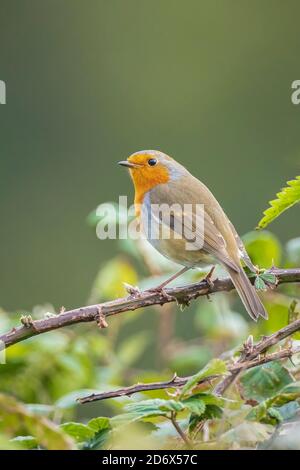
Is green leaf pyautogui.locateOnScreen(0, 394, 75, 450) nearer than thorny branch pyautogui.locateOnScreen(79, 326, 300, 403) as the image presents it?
Yes

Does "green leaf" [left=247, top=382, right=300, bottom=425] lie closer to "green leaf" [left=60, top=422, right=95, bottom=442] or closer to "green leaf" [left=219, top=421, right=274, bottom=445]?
"green leaf" [left=219, top=421, right=274, bottom=445]

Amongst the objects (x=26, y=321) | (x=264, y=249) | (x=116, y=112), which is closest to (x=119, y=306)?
(x=26, y=321)

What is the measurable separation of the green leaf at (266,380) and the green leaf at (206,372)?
0.69 feet

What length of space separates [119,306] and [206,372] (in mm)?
533

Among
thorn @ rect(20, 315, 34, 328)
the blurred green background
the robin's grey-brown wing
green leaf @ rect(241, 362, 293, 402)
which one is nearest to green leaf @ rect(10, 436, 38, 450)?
thorn @ rect(20, 315, 34, 328)

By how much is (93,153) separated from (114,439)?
8.90 meters

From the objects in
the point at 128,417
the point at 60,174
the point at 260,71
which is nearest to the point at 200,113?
the point at 260,71

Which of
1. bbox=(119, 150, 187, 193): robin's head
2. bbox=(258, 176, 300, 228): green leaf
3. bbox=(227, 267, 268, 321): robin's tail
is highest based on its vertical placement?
bbox=(119, 150, 187, 193): robin's head

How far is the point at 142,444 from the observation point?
1.21 metres

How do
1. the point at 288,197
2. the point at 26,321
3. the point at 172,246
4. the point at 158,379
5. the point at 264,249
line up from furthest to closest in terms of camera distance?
1. the point at 172,246
2. the point at 264,249
3. the point at 158,379
4. the point at 288,197
5. the point at 26,321

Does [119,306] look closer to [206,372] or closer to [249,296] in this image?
[206,372]

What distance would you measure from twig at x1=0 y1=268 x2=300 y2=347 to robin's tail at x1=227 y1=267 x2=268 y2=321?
24cm

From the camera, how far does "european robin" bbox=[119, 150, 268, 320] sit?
10.3ft

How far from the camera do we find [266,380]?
5.39ft
